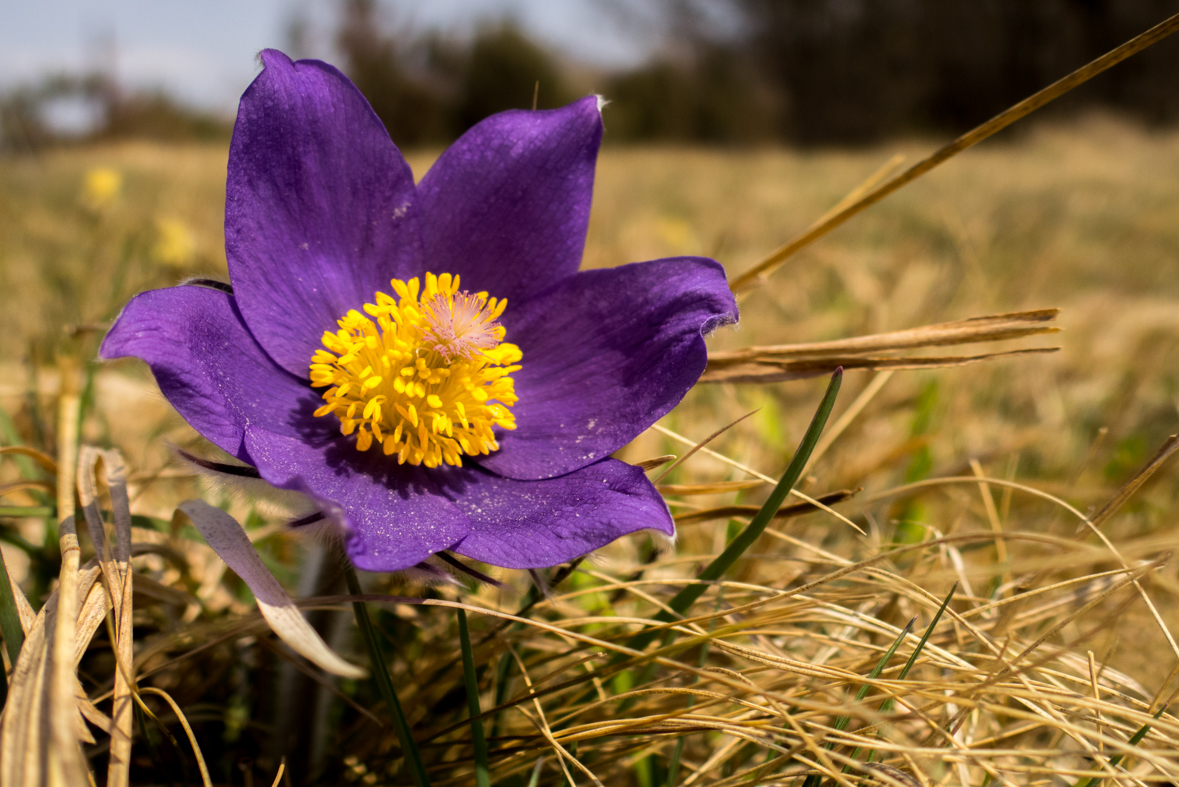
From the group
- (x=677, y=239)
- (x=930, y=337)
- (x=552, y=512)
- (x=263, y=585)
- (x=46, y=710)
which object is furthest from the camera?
(x=677, y=239)

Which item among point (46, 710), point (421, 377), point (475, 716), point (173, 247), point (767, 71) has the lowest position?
point (767, 71)

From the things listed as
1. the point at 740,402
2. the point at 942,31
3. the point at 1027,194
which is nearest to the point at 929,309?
the point at 740,402

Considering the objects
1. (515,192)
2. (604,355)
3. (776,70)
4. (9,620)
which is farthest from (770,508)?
(776,70)

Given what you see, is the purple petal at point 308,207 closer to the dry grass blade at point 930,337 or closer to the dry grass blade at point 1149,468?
the dry grass blade at point 930,337

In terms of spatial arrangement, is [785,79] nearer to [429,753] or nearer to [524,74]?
[524,74]

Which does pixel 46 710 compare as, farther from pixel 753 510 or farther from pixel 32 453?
pixel 753 510

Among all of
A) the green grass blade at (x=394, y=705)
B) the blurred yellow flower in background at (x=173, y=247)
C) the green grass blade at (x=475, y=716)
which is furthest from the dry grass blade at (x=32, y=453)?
the blurred yellow flower in background at (x=173, y=247)
